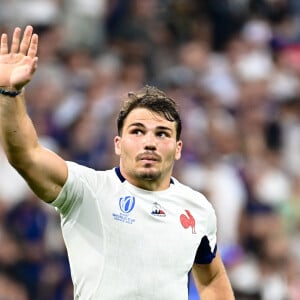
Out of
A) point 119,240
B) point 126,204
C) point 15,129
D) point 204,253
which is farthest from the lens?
point 204,253

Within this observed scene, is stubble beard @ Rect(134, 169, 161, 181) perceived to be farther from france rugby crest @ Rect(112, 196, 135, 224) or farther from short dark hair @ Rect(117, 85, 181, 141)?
short dark hair @ Rect(117, 85, 181, 141)

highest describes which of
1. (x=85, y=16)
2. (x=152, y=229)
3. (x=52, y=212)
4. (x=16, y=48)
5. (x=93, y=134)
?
(x=85, y=16)

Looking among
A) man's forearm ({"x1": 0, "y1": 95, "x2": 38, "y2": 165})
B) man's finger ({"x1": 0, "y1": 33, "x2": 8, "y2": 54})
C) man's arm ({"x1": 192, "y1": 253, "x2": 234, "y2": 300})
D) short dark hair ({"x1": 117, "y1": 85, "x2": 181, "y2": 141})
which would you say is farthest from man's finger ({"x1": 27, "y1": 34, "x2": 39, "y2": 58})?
man's arm ({"x1": 192, "y1": 253, "x2": 234, "y2": 300})

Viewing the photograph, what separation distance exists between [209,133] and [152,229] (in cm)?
671

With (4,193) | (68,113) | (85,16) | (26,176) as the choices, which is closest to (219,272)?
(26,176)

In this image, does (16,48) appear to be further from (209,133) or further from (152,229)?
(209,133)

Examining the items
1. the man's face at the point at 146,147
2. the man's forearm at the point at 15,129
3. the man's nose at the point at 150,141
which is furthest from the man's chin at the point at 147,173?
the man's forearm at the point at 15,129

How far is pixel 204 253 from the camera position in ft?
21.2

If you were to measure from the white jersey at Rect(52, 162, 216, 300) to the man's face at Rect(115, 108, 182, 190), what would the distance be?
0.25 feet

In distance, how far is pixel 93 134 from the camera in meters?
11.9

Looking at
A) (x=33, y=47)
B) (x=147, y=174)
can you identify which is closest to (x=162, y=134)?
(x=147, y=174)

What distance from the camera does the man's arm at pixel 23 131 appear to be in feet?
18.3

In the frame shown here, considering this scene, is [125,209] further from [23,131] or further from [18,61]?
[18,61]

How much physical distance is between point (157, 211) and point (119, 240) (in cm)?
29
